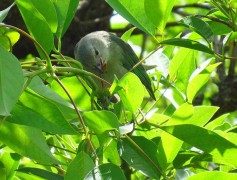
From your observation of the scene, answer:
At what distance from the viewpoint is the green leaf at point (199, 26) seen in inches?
77.0

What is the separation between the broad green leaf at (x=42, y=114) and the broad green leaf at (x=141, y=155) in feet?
0.85

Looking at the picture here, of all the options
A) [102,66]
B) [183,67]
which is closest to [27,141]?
[183,67]

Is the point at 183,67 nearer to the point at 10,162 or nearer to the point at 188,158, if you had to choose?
the point at 188,158

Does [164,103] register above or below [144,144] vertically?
below

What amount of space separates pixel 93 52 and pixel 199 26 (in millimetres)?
1854

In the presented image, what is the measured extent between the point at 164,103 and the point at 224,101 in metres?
0.86

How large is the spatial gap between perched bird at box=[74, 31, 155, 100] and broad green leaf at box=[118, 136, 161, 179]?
1.73 meters

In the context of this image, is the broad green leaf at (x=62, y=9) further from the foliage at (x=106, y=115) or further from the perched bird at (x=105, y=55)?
the perched bird at (x=105, y=55)

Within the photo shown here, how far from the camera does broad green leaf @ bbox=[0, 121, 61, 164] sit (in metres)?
1.66

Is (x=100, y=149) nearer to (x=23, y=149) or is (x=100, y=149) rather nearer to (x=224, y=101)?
(x=23, y=149)

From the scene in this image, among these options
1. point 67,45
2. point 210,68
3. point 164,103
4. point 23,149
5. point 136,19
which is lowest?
point 164,103

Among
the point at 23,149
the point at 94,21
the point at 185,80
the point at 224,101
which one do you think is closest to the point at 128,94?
the point at 23,149

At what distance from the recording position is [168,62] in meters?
2.31

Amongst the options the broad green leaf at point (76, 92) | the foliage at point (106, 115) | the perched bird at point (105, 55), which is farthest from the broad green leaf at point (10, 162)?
the perched bird at point (105, 55)
